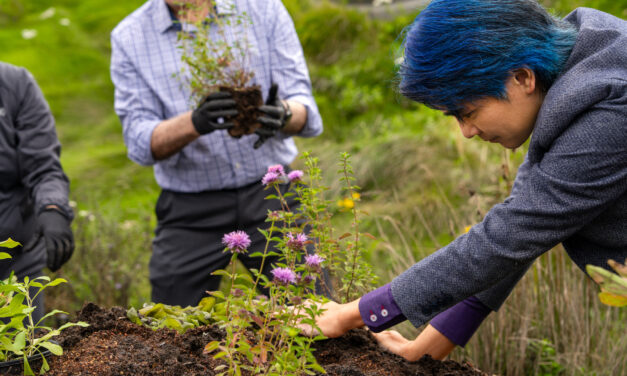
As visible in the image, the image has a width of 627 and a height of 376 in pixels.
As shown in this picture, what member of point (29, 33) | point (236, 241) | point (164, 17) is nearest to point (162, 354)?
point (236, 241)

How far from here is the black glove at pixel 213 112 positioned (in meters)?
2.65

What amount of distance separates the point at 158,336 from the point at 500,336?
148 centimetres

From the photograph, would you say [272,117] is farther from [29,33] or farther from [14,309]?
[29,33]

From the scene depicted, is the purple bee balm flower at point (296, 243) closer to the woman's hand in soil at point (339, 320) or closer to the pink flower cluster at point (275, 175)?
the pink flower cluster at point (275, 175)

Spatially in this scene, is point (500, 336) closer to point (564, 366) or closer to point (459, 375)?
point (564, 366)

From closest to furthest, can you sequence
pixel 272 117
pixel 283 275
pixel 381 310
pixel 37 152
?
pixel 283 275
pixel 381 310
pixel 272 117
pixel 37 152

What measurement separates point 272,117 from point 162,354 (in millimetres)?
1372

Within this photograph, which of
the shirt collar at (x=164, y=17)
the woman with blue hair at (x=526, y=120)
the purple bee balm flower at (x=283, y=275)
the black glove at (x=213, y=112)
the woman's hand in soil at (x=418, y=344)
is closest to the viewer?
the purple bee balm flower at (x=283, y=275)

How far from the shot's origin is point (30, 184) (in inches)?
115

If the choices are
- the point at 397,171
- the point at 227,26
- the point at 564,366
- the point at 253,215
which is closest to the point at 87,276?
the point at 253,215

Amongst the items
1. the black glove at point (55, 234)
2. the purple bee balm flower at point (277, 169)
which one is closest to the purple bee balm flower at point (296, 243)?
the purple bee balm flower at point (277, 169)

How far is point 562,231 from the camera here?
5.09ft

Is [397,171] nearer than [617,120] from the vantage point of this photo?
No

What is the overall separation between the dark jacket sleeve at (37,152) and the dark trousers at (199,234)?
18.4 inches
